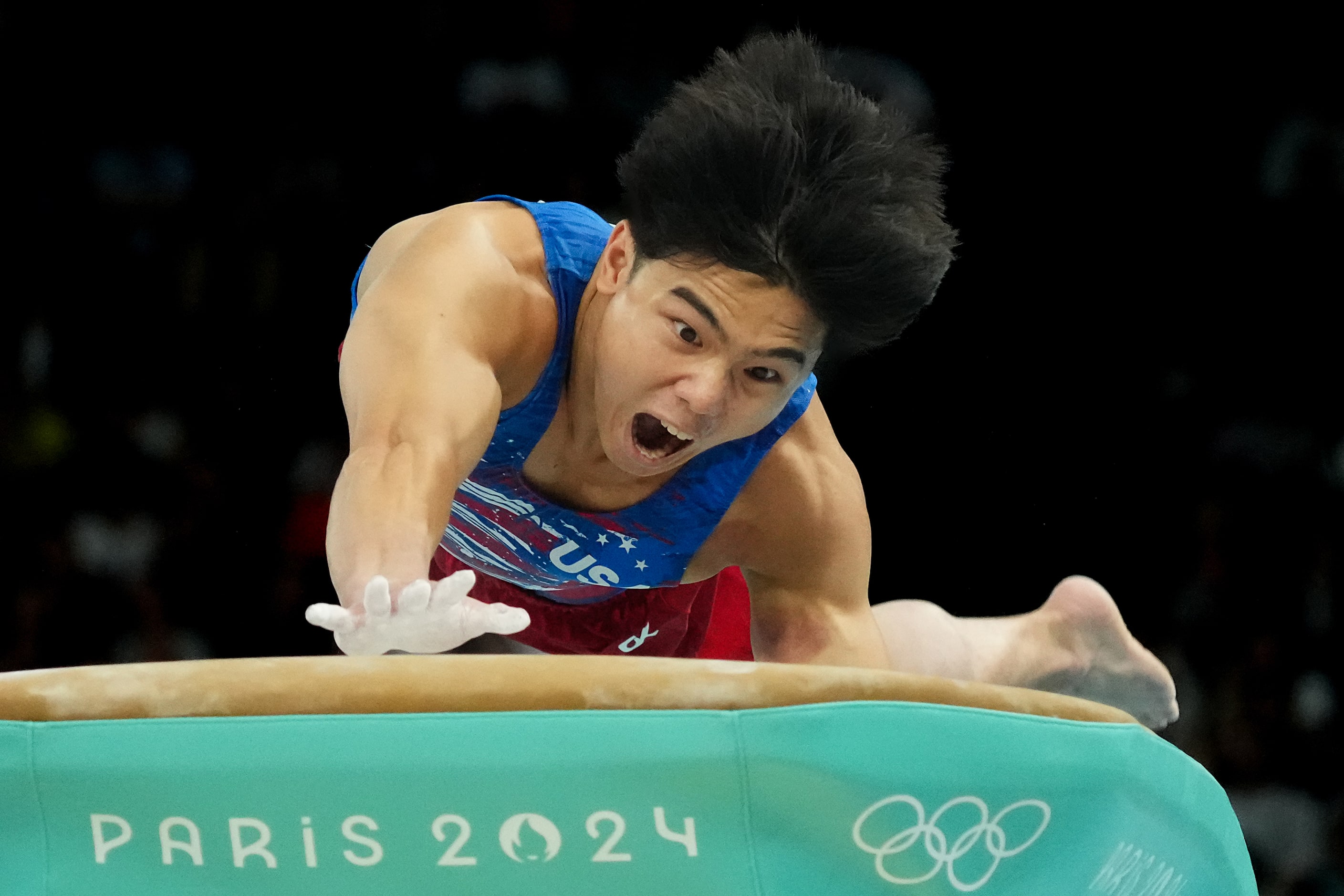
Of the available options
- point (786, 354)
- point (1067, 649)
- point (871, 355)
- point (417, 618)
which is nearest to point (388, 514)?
point (417, 618)

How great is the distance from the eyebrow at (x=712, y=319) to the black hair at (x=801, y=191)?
0.04 m

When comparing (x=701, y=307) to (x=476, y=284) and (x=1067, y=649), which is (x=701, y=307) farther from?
(x=1067, y=649)

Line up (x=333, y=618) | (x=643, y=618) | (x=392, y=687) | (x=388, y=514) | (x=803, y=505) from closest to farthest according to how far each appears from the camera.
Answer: (x=392, y=687) < (x=333, y=618) < (x=388, y=514) < (x=803, y=505) < (x=643, y=618)

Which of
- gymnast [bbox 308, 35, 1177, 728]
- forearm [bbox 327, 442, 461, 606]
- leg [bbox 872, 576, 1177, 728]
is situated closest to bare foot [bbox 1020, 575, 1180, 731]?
leg [bbox 872, 576, 1177, 728]

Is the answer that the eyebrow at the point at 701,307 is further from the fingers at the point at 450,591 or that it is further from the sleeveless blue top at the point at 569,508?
the fingers at the point at 450,591

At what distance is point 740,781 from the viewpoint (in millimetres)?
834

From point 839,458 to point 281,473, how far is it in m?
1.78

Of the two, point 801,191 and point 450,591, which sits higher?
point 801,191

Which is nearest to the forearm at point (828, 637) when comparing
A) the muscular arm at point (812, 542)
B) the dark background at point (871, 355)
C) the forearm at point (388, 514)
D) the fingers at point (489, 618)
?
the muscular arm at point (812, 542)

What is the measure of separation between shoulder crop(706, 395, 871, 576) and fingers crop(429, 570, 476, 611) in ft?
2.39

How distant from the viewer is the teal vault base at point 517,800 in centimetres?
81

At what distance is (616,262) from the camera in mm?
1631

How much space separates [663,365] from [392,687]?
745 mm

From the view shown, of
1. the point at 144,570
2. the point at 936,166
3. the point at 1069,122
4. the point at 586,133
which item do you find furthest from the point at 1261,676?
the point at 144,570
